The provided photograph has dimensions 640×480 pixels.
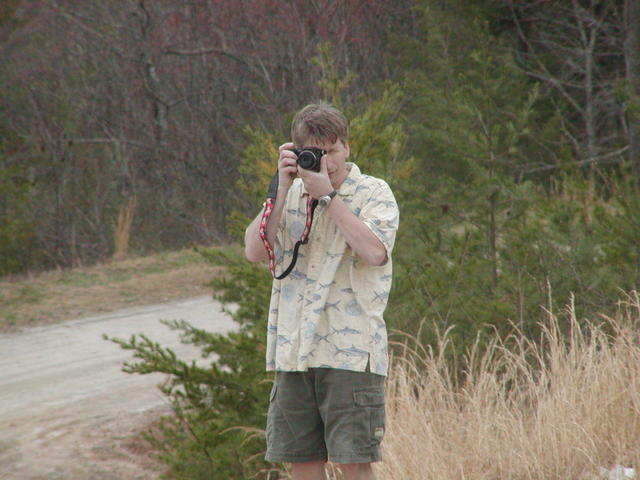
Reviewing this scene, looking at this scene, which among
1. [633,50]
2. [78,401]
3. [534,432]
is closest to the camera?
[534,432]

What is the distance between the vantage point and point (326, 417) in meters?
3.11

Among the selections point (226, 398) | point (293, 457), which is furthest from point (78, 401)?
point (293, 457)

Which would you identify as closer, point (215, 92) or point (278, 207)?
point (278, 207)

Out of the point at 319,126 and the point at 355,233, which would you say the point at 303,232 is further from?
the point at 319,126

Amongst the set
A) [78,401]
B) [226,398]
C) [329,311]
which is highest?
[329,311]

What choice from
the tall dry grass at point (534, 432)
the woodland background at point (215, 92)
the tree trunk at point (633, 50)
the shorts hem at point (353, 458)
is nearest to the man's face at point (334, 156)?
A: the shorts hem at point (353, 458)

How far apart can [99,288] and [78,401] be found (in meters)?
4.97

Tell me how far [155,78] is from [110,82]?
109 centimetres

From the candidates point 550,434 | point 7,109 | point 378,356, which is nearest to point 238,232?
point 550,434

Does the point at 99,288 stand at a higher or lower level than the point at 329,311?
lower

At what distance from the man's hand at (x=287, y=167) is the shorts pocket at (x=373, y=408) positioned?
28.3 inches

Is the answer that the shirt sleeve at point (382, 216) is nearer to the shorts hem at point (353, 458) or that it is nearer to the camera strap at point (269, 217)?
the camera strap at point (269, 217)

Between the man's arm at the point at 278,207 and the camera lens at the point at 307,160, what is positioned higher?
→ the camera lens at the point at 307,160

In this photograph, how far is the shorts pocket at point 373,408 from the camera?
10.1 ft
